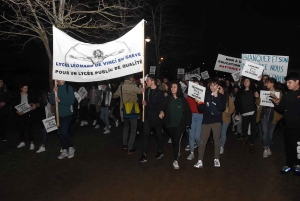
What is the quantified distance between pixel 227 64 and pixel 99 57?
25.8ft

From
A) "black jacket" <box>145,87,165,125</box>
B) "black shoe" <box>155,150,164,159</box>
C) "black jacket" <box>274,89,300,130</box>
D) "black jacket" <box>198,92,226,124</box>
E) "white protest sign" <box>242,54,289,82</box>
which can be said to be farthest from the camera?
"white protest sign" <box>242,54,289,82</box>

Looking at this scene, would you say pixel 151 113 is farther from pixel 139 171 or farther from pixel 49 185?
pixel 49 185

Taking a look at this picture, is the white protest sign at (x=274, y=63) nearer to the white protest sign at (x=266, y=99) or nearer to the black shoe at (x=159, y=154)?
the white protest sign at (x=266, y=99)

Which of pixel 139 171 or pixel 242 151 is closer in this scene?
pixel 139 171

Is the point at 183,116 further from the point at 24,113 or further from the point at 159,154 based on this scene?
the point at 24,113

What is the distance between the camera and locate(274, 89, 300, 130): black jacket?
6.30 metres

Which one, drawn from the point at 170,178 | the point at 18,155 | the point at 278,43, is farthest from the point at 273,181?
the point at 278,43

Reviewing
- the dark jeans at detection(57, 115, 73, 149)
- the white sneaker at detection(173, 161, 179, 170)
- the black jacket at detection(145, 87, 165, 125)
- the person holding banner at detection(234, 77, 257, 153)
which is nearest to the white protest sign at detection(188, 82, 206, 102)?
the black jacket at detection(145, 87, 165, 125)

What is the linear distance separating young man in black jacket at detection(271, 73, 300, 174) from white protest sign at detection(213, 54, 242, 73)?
23.7 feet

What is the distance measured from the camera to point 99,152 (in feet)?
28.3

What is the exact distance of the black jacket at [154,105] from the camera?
24.6 ft

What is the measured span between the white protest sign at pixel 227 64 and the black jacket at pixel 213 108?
7.02 metres

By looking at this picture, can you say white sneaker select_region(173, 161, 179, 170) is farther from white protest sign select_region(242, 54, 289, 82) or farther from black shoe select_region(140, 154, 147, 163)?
white protest sign select_region(242, 54, 289, 82)

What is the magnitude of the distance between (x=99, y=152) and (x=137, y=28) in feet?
11.5
